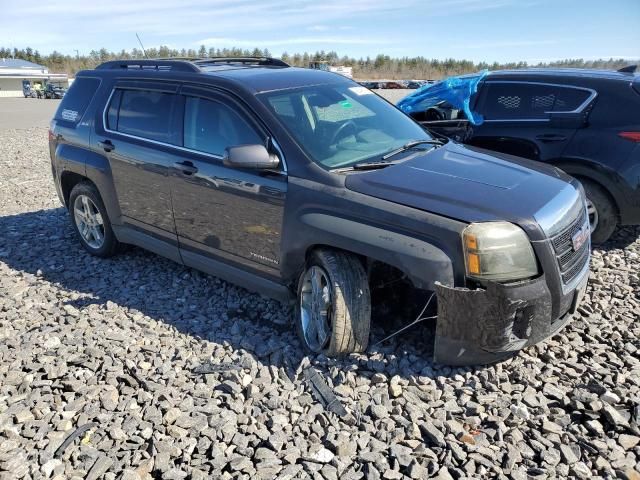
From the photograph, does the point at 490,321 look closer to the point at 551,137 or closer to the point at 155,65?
the point at 551,137

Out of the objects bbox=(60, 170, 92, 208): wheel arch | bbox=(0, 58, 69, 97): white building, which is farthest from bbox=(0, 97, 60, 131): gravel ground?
bbox=(0, 58, 69, 97): white building

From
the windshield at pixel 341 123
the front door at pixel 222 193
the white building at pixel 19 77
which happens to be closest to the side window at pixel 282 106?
the windshield at pixel 341 123

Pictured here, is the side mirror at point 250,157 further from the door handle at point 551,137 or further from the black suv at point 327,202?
the door handle at point 551,137

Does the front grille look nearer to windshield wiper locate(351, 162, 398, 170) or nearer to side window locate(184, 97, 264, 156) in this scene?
A: windshield wiper locate(351, 162, 398, 170)

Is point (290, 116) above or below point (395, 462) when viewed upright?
above

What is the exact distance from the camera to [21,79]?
249ft

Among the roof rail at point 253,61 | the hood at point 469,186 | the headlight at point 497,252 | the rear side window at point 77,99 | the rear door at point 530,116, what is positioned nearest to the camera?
the headlight at point 497,252

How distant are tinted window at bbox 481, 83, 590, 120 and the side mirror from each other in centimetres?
353

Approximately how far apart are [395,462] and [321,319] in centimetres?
116

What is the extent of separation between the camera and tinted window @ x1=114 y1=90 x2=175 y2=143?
4551 mm

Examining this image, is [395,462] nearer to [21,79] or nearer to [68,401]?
[68,401]

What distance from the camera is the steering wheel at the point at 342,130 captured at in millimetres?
3941

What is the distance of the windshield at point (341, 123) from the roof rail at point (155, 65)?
998 mm

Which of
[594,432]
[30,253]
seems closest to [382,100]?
[594,432]
